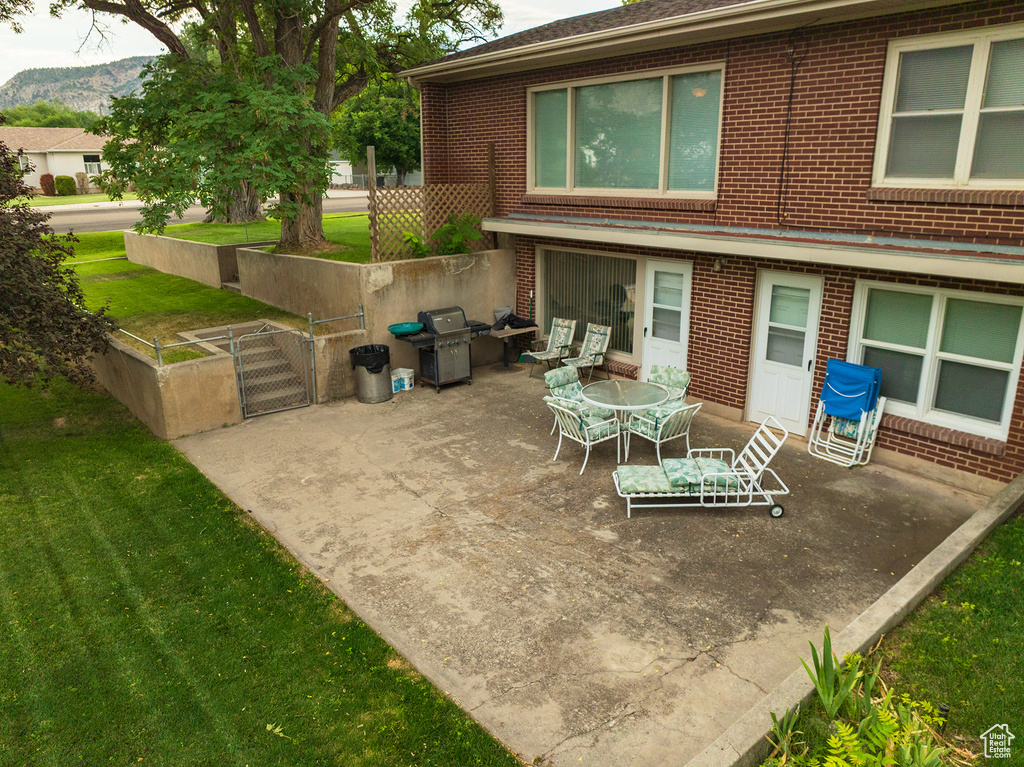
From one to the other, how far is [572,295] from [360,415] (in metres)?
4.67

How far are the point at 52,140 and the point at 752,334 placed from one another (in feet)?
246

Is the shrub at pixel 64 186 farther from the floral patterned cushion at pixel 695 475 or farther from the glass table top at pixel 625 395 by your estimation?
the floral patterned cushion at pixel 695 475

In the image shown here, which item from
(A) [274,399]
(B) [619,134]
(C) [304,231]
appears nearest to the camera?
(A) [274,399]

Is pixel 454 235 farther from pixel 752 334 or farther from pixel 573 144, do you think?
pixel 752 334

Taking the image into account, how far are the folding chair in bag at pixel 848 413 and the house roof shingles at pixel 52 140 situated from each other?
70568 millimetres

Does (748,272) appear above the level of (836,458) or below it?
above

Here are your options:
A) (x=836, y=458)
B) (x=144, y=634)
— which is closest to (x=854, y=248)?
(x=836, y=458)

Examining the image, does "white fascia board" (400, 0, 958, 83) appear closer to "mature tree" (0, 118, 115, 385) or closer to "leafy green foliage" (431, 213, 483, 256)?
"leafy green foliage" (431, 213, 483, 256)

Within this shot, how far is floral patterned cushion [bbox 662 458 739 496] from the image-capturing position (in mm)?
7715

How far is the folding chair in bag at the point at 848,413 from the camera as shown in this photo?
29.2 ft

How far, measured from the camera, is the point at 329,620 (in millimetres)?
6074

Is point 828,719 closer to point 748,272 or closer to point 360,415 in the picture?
point 748,272

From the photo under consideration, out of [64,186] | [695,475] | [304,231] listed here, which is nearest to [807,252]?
[695,475]

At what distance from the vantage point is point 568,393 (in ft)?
31.6
